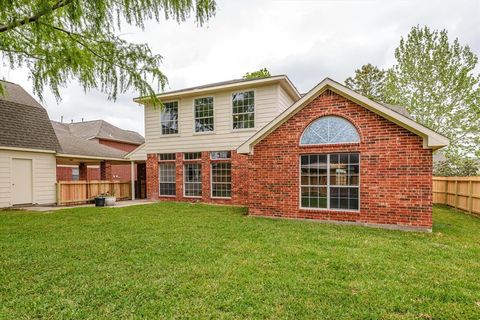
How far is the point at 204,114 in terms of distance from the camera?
1397 centimetres

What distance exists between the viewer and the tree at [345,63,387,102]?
3086 cm

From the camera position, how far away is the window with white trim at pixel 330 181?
837cm

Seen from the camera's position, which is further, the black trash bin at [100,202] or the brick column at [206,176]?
the brick column at [206,176]

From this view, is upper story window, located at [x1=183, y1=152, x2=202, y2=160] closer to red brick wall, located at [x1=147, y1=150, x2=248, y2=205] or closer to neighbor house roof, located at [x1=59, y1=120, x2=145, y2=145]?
red brick wall, located at [x1=147, y1=150, x2=248, y2=205]

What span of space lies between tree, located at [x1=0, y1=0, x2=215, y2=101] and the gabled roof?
17.7 feet

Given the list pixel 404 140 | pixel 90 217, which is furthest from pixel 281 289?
pixel 90 217

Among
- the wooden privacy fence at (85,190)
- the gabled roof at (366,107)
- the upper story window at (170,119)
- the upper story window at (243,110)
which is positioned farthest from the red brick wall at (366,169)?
the wooden privacy fence at (85,190)

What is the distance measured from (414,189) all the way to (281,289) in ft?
18.9

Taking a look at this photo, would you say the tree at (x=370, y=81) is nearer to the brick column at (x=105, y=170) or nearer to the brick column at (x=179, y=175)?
the brick column at (x=179, y=175)

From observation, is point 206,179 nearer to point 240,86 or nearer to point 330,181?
point 240,86

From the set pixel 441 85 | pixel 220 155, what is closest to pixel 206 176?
pixel 220 155

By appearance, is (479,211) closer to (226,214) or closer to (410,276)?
(410,276)

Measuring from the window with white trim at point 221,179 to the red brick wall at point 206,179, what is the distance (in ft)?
0.74

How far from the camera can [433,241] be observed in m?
6.45
